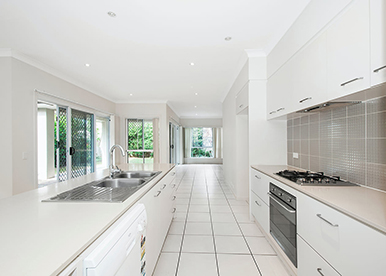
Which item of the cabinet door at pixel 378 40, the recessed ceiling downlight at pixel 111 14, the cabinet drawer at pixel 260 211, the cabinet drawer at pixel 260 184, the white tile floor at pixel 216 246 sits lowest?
the white tile floor at pixel 216 246

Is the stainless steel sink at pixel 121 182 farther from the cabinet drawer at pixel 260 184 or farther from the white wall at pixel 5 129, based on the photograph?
the white wall at pixel 5 129

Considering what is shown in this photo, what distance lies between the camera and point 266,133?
2.89 meters

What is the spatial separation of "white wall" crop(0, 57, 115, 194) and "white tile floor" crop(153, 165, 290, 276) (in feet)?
8.28

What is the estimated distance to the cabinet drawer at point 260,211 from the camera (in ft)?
7.28

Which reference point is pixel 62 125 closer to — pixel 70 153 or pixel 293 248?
pixel 70 153

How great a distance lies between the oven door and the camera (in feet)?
5.17

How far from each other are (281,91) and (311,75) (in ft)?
2.07

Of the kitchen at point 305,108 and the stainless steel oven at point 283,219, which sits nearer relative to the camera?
the kitchen at point 305,108

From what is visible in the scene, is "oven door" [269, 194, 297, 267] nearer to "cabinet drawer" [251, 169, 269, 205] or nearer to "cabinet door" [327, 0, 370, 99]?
"cabinet drawer" [251, 169, 269, 205]

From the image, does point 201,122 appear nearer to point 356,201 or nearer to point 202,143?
point 202,143

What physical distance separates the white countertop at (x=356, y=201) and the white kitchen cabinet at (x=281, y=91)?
3.29 ft

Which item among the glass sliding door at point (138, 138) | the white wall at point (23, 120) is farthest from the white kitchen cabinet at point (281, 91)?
the glass sliding door at point (138, 138)

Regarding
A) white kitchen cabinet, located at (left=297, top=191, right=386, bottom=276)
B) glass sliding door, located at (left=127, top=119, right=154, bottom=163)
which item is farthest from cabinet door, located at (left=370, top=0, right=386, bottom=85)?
glass sliding door, located at (left=127, top=119, right=154, bottom=163)

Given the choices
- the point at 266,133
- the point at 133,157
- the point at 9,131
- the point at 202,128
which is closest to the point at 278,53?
the point at 266,133
